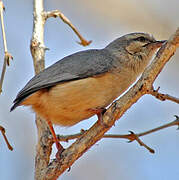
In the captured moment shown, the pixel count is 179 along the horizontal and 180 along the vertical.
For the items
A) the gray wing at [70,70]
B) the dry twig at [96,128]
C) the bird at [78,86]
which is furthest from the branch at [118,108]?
the gray wing at [70,70]

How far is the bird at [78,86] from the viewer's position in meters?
4.63

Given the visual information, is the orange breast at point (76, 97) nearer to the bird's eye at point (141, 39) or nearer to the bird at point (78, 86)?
the bird at point (78, 86)

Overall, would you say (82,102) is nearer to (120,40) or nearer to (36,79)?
(36,79)

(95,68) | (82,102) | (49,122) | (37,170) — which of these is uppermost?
(95,68)

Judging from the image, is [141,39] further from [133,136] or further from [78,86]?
[133,136]

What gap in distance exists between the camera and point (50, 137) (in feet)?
16.3

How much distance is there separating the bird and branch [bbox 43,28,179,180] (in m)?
0.53

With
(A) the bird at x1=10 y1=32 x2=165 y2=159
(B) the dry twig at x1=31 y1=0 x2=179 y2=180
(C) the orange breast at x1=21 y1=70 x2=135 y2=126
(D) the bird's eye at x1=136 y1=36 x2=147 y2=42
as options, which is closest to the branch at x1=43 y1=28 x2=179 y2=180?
(B) the dry twig at x1=31 y1=0 x2=179 y2=180

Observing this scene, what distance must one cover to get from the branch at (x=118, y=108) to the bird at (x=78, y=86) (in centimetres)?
53

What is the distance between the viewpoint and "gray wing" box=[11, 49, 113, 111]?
4691 millimetres

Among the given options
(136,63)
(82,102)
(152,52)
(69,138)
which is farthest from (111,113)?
(152,52)

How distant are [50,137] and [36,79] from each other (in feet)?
2.95

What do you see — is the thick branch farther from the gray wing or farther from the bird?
the gray wing

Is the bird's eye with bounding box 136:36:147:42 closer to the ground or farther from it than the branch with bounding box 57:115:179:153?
farther from it
